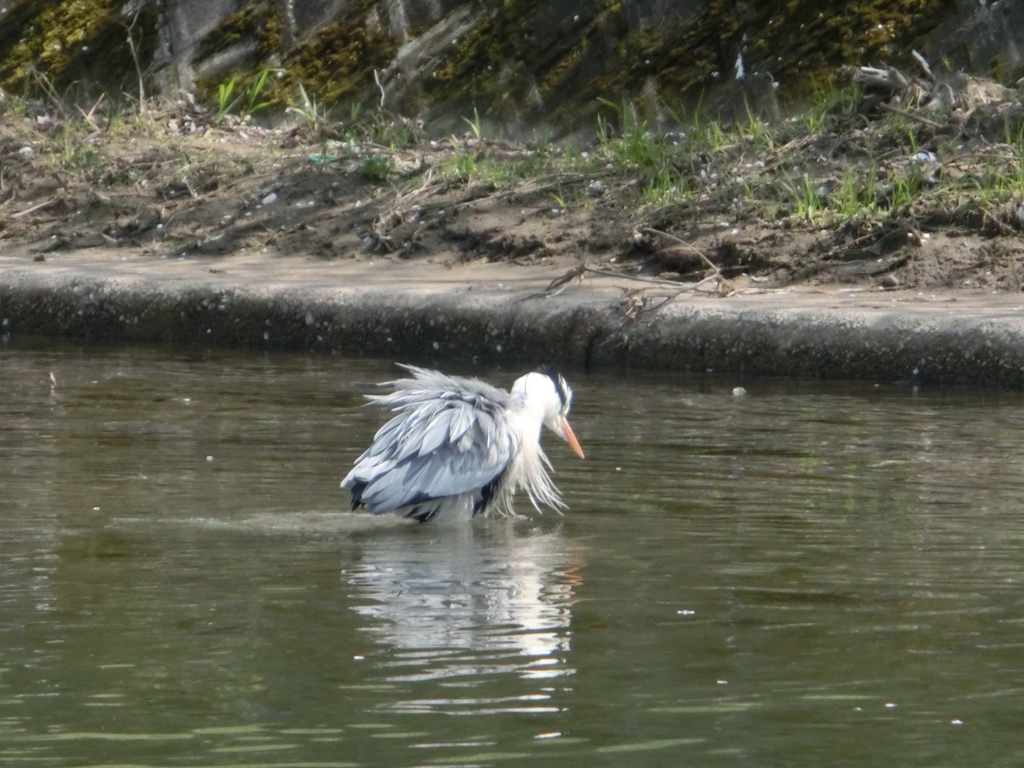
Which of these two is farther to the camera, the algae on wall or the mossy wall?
the algae on wall

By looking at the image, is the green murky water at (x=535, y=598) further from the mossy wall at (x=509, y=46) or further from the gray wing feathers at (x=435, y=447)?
the mossy wall at (x=509, y=46)

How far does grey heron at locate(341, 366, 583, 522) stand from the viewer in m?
4.73

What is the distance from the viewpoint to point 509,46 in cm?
1212

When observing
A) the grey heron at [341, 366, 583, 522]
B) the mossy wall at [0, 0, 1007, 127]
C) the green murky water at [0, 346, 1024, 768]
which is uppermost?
the mossy wall at [0, 0, 1007, 127]

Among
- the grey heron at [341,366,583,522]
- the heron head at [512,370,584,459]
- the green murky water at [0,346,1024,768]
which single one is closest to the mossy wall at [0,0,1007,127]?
the green murky water at [0,346,1024,768]

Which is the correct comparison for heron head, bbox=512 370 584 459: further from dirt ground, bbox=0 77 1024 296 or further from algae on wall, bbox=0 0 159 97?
algae on wall, bbox=0 0 159 97

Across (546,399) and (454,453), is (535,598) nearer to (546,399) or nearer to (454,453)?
(454,453)

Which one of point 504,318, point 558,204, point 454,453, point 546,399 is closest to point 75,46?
point 558,204

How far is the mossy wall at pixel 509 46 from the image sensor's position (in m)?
11.0

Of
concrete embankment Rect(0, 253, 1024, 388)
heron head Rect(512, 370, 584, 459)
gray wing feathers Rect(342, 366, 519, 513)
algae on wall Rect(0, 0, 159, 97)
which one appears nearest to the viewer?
gray wing feathers Rect(342, 366, 519, 513)

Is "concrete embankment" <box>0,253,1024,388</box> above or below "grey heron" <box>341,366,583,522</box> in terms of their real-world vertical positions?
above

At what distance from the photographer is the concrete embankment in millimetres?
7289

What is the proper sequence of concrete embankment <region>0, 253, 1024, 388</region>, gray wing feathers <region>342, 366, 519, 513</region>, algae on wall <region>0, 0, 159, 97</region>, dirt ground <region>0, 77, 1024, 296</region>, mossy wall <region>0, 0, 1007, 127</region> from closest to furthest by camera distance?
gray wing feathers <region>342, 366, 519, 513</region> < concrete embankment <region>0, 253, 1024, 388</region> < dirt ground <region>0, 77, 1024, 296</region> < mossy wall <region>0, 0, 1007, 127</region> < algae on wall <region>0, 0, 159, 97</region>

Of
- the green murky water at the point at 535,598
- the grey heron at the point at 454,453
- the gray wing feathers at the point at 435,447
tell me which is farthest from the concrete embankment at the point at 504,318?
the gray wing feathers at the point at 435,447
